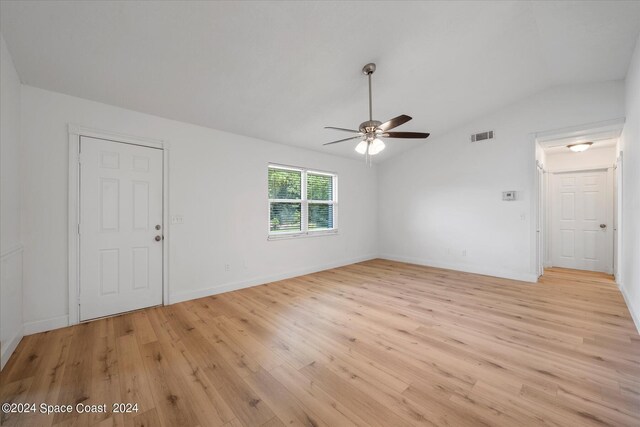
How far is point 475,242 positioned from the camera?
5.16 meters

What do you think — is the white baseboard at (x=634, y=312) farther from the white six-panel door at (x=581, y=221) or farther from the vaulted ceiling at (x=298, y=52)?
the vaulted ceiling at (x=298, y=52)

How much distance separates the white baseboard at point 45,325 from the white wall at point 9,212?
0.11 metres

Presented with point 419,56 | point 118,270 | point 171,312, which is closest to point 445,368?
point 171,312

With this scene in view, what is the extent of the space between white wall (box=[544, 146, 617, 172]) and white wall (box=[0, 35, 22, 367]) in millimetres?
8653

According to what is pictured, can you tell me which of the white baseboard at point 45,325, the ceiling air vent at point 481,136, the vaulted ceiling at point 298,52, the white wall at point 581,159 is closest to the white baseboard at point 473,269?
the ceiling air vent at point 481,136

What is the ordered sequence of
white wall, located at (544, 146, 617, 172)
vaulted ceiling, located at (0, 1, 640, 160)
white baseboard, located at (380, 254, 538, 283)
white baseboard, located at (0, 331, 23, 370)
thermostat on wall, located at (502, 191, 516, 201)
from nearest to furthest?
1. white baseboard, located at (0, 331, 23, 370)
2. vaulted ceiling, located at (0, 1, 640, 160)
3. white baseboard, located at (380, 254, 538, 283)
4. thermostat on wall, located at (502, 191, 516, 201)
5. white wall, located at (544, 146, 617, 172)

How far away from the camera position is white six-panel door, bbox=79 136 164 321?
2961mm

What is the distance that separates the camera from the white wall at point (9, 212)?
6.93ft

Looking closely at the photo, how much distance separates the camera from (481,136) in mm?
5043

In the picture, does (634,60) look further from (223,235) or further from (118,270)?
(118,270)

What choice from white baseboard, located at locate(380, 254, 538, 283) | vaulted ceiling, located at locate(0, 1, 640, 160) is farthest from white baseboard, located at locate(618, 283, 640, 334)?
vaulted ceiling, located at locate(0, 1, 640, 160)

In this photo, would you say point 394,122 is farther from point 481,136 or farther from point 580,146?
point 580,146

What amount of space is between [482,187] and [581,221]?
2.45 metres

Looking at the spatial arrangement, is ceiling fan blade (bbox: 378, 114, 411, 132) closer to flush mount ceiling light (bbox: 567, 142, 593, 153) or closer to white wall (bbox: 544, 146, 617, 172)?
flush mount ceiling light (bbox: 567, 142, 593, 153)
